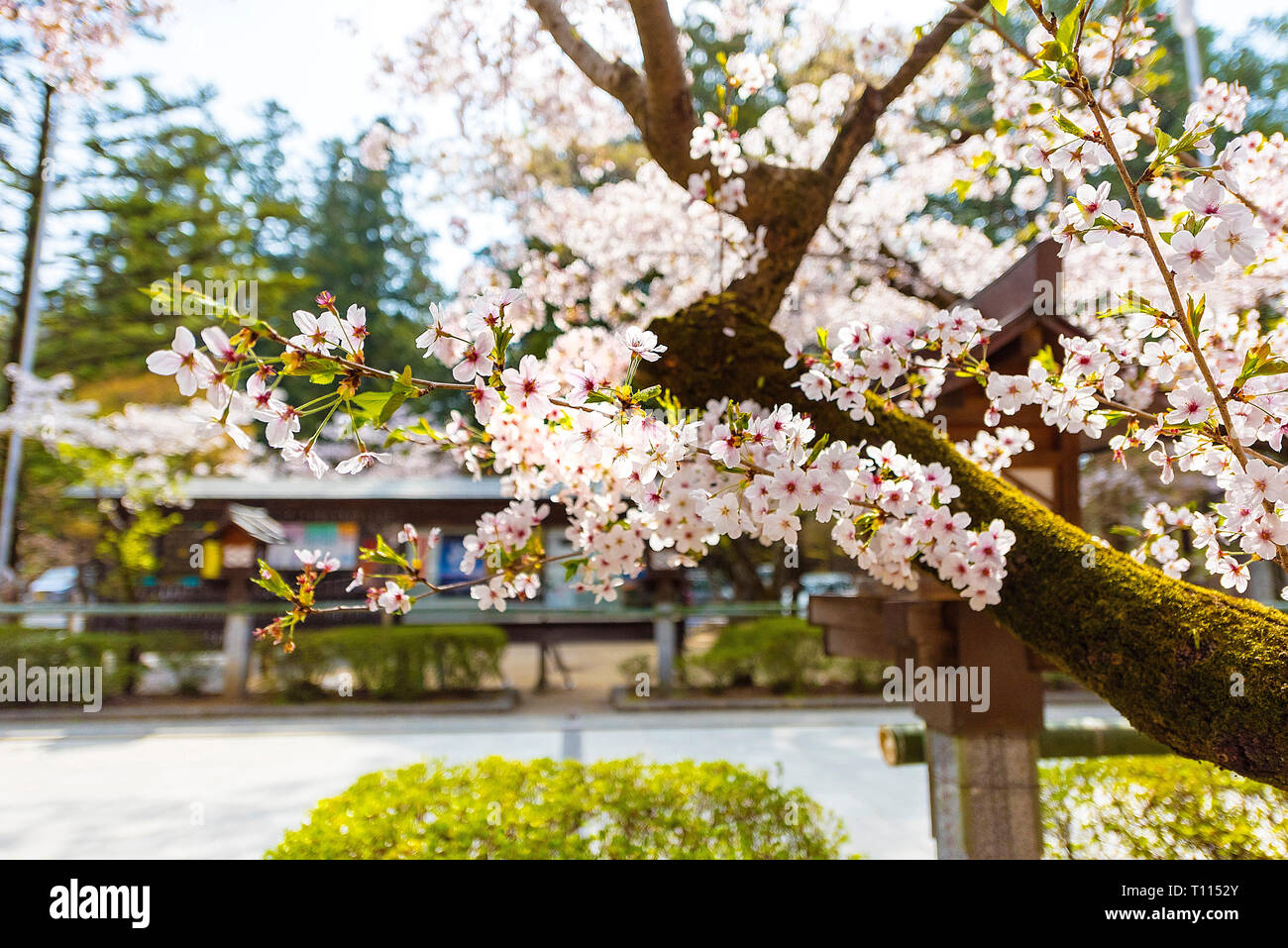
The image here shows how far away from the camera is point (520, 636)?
1168 centimetres

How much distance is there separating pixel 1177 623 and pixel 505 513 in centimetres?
159

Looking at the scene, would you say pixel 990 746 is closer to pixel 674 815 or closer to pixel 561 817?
pixel 674 815

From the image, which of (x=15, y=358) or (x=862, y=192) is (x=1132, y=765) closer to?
(x=862, y=192)

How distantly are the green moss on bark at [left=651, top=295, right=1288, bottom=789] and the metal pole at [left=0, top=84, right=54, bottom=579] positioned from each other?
12388 mm

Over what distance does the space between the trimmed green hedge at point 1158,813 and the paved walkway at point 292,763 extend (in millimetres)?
1676

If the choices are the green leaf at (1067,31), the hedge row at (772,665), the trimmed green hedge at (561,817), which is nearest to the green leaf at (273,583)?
the trimmed green hedge at (561,817)

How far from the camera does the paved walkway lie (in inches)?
209

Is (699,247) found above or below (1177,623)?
above

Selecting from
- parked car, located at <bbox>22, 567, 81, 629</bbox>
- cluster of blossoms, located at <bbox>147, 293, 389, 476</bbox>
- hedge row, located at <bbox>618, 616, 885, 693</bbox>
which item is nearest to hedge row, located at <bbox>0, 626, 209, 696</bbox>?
hedge row, located at <bbox>618, 616, 885, 693</bbox>

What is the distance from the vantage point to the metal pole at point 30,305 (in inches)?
434

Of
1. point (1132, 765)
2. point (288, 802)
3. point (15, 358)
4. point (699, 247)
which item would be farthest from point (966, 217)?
point (15, 358)

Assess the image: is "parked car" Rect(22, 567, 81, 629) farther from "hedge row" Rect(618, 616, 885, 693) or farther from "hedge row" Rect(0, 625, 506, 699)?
"hedge row" Rect(618, 616, 885, 693)

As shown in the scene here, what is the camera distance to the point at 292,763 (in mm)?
7281

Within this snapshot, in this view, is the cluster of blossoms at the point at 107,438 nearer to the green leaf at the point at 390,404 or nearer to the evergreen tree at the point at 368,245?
the evergreen tree at the point at 368,245
